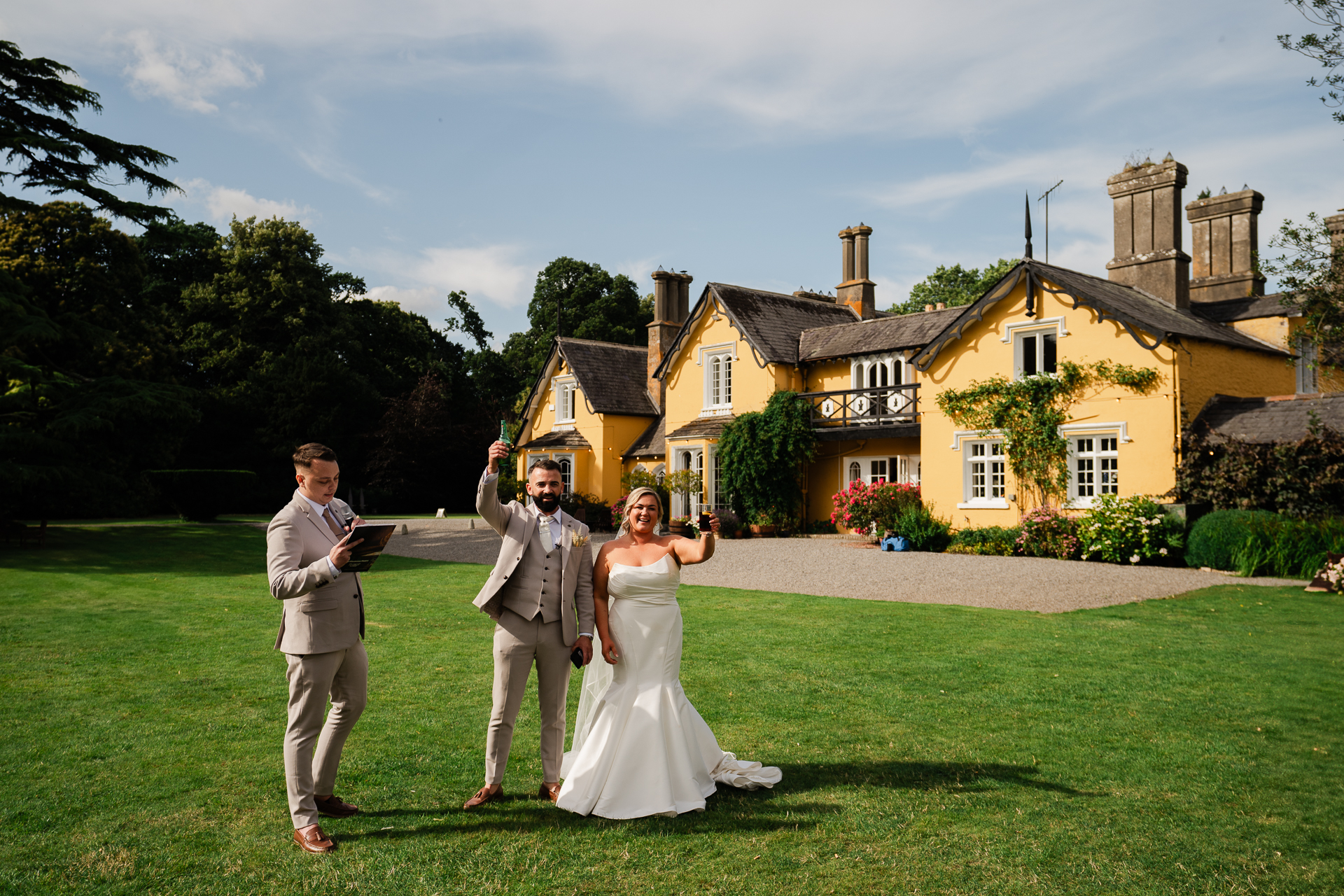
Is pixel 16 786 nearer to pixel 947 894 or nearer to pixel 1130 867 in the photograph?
pixel 947 894

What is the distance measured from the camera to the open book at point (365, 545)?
4.30 m

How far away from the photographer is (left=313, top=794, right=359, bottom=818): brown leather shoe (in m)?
4.81

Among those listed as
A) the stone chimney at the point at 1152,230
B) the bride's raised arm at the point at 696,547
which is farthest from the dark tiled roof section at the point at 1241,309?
the bride's raised arm at the point at 696,547

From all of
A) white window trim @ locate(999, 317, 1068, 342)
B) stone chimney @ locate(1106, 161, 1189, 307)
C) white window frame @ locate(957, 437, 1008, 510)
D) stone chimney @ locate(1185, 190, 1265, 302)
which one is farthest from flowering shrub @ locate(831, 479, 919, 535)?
stone chimney @ locate(1185, 190, 1265, 302)

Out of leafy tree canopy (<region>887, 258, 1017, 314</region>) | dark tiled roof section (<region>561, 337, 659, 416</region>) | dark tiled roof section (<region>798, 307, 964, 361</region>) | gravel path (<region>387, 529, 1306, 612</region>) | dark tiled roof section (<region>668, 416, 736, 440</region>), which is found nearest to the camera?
gravel path (<region>387, 529, 1306, 612</region>)

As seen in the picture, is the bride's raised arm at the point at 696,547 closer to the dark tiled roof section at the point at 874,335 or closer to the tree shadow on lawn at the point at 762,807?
the tree shadow on lawn at the point at 762,807

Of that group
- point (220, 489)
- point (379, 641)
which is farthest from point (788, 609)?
point (220, 489)

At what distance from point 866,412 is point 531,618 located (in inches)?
837

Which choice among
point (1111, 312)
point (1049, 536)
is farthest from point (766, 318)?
point (1049, 536)

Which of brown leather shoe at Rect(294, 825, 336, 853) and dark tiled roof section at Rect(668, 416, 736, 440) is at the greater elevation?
dark tiled roof section at Rect(668, 416, 736, 440)

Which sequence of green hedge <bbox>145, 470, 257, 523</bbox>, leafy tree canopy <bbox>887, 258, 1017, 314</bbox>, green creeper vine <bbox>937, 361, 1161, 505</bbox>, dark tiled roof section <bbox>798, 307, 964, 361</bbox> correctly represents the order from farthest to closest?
leafy tree canopy <bbox>887, 258, 1017, 314</bbox>
green hedge <bbox>145, 470, 257, 523</bbox>
dark tiled roof section <bbox>798, 307, 964, 361</bbox>
green creeper vine <bbox>937, 361, 1161, 505</bbox>

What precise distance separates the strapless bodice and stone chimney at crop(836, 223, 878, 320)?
2614 cm

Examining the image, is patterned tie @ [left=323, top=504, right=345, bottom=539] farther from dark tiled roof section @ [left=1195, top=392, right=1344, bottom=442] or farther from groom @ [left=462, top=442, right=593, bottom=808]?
dark tiled roof section @ [left=1195, top=392, right=1344, bottom=442]

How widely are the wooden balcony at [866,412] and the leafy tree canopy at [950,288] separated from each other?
23.5 meters
